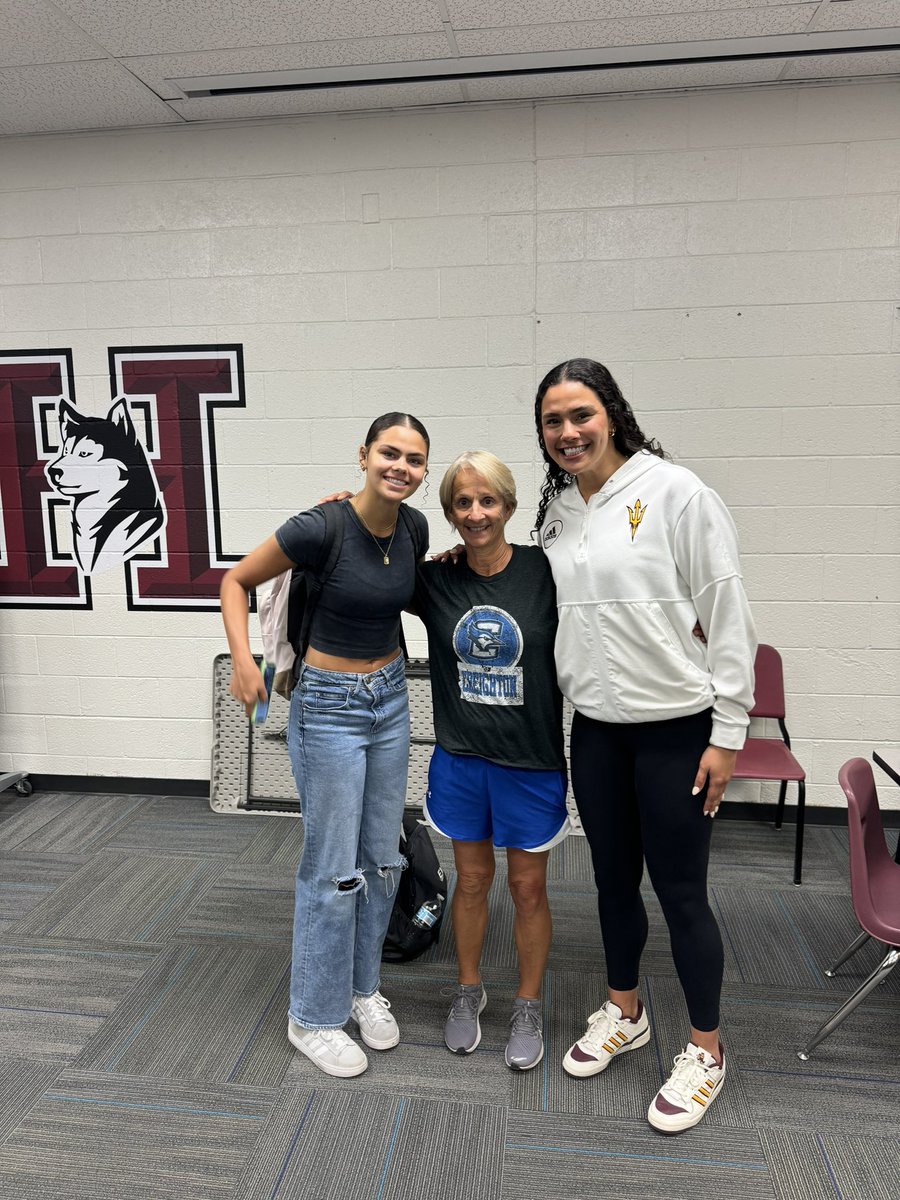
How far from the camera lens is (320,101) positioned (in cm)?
287

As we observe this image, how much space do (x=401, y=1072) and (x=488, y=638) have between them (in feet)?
3.50

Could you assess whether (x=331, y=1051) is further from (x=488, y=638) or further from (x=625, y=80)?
(x=625, y=80)

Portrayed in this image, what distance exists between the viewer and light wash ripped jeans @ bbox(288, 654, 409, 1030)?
180 cm

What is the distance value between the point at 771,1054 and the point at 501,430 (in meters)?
2.21

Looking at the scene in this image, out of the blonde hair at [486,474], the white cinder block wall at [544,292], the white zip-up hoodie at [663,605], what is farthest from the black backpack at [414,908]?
the white cinder block wall at [544,292]

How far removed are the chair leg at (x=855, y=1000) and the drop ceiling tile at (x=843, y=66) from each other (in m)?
2.70

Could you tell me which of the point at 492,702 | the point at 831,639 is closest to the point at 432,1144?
the point at 492,702

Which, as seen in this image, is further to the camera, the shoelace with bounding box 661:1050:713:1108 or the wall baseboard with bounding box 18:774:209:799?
the wall baseboard with bounding box 18:774:209:799

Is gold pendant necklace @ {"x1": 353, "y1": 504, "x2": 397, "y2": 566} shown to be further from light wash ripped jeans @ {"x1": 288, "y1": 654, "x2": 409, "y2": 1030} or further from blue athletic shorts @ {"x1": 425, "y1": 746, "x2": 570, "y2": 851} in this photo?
blue athletic shorts @ {"x1": 425, "y1": 746, "x2": 570, "y2": 851}

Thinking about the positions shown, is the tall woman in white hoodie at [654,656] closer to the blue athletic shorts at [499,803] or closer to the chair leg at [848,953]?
the blue athletic shorts at [499,803]

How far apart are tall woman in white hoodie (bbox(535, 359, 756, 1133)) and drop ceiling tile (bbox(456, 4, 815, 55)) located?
56.7 inches

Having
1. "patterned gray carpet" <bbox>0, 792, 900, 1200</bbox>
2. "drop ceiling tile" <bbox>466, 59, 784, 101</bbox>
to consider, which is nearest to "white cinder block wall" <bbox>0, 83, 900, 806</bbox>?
"drop ceiling tile" <bbox>466, 59, 784, 101</bbox>

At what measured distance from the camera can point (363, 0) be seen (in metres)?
2.25

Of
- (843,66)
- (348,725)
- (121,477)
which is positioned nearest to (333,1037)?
(348,725)
